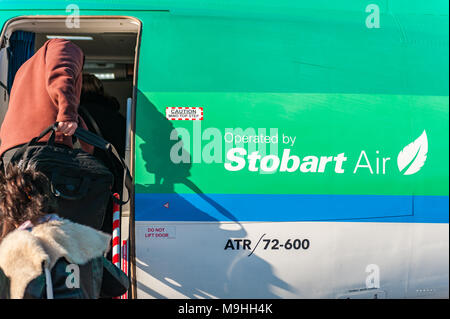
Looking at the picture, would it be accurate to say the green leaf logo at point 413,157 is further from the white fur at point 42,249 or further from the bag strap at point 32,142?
the bag strap at point 32,142

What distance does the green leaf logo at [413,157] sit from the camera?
276 cm

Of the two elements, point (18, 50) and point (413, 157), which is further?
point (18, 50)

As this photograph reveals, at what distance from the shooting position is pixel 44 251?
7.84 feet

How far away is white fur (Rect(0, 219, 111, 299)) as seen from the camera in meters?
2.36

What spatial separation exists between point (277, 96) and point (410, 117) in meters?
0.83

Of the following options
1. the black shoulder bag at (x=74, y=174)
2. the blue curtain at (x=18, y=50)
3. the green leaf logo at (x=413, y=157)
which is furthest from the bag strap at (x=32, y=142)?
the green leaf logo at (x=413, y=157)

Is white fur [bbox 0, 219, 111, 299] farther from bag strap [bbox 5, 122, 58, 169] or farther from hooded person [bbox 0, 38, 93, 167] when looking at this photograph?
hooded person [bbox 0, 38, 93, 167]

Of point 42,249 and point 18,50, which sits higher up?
point 18,50

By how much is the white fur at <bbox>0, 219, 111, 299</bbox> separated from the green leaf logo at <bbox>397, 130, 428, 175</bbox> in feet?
6.13

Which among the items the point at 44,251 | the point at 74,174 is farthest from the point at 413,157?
the point at 44,251

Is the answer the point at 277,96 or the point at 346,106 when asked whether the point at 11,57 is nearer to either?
the point at 277,96

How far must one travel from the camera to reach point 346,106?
279 cm

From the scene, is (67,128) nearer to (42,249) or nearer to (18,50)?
(42,249)

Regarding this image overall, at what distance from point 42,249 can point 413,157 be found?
2218 mm
